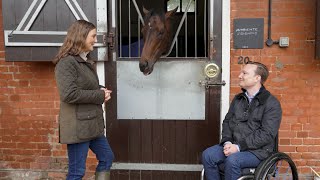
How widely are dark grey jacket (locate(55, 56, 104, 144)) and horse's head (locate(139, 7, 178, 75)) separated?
633 mm

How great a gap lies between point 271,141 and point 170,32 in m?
1.48

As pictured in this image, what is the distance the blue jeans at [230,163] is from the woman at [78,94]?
3.06 feet

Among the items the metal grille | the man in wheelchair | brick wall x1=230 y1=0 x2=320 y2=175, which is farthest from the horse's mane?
the man in wheelchair

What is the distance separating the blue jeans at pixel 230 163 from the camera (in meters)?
3.14

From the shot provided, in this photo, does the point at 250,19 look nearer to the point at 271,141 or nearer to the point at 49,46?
the point at 271,141

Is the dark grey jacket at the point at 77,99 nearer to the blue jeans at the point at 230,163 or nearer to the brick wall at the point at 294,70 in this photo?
the blue jeans at the point at 230,163

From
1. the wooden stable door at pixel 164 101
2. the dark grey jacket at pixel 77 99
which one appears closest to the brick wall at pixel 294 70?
the wooden stable door at pixel 164 101

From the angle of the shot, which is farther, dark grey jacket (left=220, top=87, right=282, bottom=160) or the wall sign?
the wall sign

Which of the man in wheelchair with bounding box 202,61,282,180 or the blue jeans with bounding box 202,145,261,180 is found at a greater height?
the man in wheelchair with bounding box 202,61,282,180

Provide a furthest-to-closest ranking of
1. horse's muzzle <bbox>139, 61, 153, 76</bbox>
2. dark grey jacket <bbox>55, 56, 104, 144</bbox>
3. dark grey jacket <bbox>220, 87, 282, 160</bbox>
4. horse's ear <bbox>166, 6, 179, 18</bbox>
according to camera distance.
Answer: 1. horse's ear <bbox>166, 6, 179, 18</bbox>
2. horse's muzzle <bbox>139, 61, 153, 76</bbox>
3. dark grey jacket <bbox>220, 87, 282, 160</bbox>
4. dark grey jacket <bbox>55, 56, 104, 144</bbox>

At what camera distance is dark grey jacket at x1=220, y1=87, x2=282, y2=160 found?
317cm

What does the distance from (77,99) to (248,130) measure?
1357mm

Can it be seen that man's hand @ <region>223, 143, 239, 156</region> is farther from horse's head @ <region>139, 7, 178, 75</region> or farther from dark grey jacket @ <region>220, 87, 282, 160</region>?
horse's head @ <region>139, 7, 178, 75</region>

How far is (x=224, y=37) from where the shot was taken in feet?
13.4
